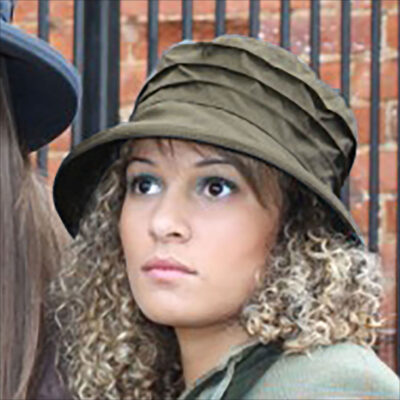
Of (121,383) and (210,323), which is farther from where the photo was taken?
(121,383)

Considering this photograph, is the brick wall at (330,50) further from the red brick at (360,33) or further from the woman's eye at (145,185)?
the woman's eye at (145,185)

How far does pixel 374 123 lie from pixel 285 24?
277mm

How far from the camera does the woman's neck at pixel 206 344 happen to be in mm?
2416

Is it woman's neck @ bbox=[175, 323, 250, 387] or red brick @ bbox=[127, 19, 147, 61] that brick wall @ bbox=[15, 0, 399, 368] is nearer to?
red brick @ bbox=[127, 19, 147, 61]

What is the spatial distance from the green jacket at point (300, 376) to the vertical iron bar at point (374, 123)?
81 centimetres

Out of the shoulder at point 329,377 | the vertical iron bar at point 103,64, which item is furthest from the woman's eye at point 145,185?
the vertical iron bar at point 103,64

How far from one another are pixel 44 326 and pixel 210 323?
335 mm

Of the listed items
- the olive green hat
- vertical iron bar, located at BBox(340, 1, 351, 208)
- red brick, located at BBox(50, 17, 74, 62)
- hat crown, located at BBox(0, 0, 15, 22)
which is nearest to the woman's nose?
the olive green hat

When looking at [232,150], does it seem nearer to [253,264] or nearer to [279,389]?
[253,264]

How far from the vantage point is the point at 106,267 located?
8.45ft

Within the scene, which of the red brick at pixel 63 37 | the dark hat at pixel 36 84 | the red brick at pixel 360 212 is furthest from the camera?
the red brick at pixel 63 37

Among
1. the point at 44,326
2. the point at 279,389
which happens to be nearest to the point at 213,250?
the point at 279,389

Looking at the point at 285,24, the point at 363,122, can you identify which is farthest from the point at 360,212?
the point at 285,24

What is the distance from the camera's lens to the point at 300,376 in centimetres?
228
